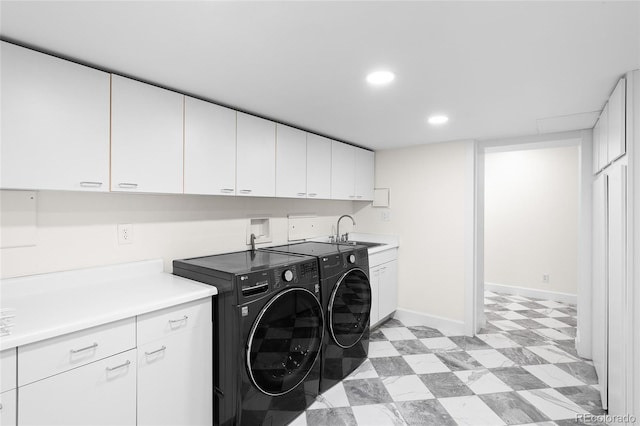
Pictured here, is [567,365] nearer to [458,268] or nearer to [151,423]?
[458,268]

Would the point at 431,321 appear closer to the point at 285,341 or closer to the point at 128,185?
the point at 285,341

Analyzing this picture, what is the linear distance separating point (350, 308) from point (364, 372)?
0.53 m

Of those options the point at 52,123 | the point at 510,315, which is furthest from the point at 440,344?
the point at 52,123

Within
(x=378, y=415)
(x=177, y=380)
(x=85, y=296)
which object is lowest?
(x=378, y=415)

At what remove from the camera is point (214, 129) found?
2.14 meters

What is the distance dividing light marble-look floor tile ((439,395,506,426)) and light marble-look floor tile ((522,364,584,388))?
2.24 ft

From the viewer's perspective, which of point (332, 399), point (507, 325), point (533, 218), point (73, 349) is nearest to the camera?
point (73, 349)

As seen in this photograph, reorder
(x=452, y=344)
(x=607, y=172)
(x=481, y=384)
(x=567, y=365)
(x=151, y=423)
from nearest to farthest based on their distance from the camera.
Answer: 1. (x=151, y=423)
2. (x=607, y=172)
3. (x=481, y=384)
4. (x=567, y=365)
5. (x=452, y=344)

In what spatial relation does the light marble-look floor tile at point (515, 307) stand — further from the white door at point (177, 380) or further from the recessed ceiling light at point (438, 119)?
the white door at point (177, 380)

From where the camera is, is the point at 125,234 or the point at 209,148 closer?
the point at 125,234

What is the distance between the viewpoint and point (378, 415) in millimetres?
2061

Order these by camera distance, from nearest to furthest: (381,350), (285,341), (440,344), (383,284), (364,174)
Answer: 1. (285,341)
2. (381,350)
3. (440,344)
4. (383,284)
5. (364,174)

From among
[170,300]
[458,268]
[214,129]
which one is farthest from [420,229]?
[170,300]

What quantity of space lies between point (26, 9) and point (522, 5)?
5.91 feet
